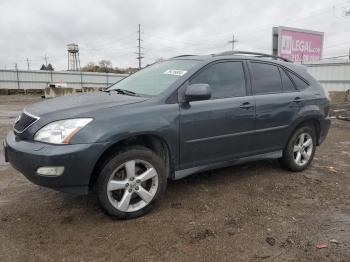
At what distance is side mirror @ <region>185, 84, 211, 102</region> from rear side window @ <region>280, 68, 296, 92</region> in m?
1.73

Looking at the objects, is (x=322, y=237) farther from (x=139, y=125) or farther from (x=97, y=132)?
(x=97, y=132)

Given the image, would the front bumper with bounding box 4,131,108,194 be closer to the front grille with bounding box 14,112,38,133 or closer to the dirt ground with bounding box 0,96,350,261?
the front grille with bounding box 14,112,38,133

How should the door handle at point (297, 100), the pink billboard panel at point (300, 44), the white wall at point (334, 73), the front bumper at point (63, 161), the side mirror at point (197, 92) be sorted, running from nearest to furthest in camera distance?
the front bumper at point (63, 161) → the side mirror at point (197, 92) → the door handle at point (297, 100) → the white wall at point (334, 73) → the pink billboard panel at point (300, 44)

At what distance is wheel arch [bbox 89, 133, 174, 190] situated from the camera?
3.16 meters

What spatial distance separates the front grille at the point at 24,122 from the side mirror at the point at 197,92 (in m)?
1.55

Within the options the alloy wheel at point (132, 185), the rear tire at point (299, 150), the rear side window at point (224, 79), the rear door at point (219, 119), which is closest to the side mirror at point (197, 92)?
the rear door at point (219, 119)

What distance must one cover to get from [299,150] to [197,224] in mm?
2473

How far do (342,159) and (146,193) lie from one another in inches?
161

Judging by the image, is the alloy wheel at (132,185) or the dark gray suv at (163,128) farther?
the alloy wheel at (132,185)

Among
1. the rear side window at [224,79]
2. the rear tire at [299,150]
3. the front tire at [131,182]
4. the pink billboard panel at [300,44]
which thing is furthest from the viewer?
the pink billboard panel at [300,44]

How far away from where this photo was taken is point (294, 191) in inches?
165

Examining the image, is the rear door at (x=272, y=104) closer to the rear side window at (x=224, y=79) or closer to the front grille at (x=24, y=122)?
the rear side window at (x=224, y=79)

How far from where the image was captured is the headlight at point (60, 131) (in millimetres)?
2916

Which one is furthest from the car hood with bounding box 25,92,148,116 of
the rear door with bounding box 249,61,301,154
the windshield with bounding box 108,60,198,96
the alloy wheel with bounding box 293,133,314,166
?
the alloy wheel with bounding box 293,133,314,166
